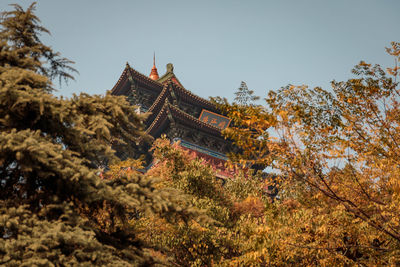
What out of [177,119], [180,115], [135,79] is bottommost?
[177,119]

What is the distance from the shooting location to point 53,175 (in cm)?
486

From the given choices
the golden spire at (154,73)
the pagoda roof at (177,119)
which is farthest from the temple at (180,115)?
the golden spire at (154,73)

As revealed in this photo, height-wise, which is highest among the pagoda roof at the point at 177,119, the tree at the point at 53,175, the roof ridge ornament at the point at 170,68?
the roof ridge ornament at the point at 170,68

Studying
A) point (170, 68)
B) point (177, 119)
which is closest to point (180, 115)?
point (177, 119)

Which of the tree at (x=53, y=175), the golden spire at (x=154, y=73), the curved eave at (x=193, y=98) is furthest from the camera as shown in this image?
the golden spire at (x=154, y=73)

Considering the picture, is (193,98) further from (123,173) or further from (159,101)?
(123,173)

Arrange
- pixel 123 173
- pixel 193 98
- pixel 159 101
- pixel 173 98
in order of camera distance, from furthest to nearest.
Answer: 1. pixel 193 98
2. pixel 173 98
3. pixel 159 101
4. pixel 123 173

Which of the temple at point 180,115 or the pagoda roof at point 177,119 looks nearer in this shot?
the pagoda roof at point 177,119

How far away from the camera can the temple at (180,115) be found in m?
22.1

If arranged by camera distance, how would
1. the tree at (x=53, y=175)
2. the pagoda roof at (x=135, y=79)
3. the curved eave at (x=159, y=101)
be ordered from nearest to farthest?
the tree at (x=53, y=175) → the curved eave at (x=159, y=101) → the pagoda roof at (x=135, y=79)

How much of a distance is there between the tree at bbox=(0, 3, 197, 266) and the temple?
44.6ft

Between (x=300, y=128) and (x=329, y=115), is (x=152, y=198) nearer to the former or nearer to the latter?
(x=300, y=128)

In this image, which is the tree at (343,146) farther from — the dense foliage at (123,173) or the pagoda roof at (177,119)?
the pagoda roof at (177,119)

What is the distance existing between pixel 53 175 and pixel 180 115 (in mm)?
16958
